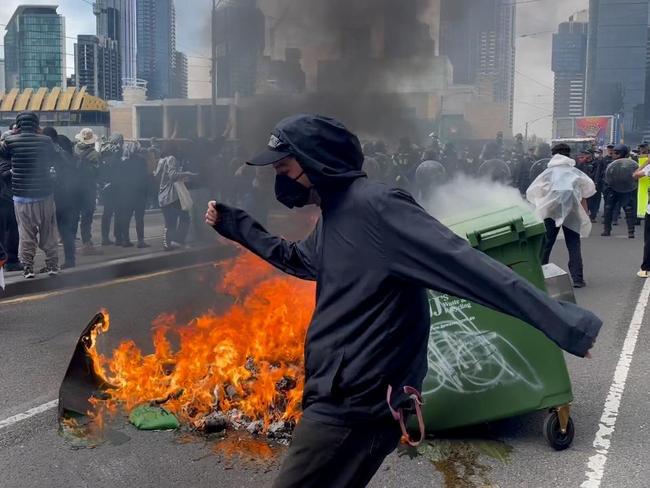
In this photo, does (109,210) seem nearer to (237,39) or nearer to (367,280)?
(237,39)

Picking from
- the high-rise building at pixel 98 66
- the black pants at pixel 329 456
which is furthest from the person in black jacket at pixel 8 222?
the high-rise building at pixel 98 66

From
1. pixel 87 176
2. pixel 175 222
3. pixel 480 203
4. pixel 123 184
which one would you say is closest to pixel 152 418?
pixel 480 203

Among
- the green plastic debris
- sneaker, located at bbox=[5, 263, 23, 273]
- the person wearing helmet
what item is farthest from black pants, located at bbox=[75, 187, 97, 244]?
the person wearing helmet

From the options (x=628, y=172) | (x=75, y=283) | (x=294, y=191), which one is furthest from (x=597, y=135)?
(x=294, y=191)

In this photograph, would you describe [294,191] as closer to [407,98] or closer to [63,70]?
[407,98]

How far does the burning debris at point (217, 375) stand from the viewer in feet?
13.2

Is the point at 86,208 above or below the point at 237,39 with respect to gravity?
below

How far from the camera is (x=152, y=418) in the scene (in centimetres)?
416

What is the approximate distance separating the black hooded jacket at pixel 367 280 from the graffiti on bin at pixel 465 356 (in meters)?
1.62

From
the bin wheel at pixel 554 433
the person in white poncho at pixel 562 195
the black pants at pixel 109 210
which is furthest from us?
the black pants at pixel 109 210

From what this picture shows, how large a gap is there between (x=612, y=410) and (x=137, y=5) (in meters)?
9.06

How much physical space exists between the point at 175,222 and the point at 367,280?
9477 mm

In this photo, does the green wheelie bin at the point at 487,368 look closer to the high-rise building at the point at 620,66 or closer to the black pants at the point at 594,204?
the black pants at the point at 594,204

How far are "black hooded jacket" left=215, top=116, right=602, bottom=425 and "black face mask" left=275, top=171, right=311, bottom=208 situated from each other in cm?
7
